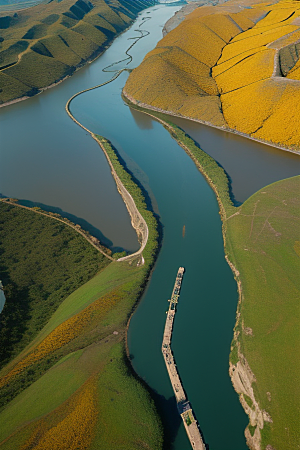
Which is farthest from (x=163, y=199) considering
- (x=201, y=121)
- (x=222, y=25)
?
(x=222, y=25)

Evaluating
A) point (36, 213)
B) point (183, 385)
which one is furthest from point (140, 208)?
point (183, 385)

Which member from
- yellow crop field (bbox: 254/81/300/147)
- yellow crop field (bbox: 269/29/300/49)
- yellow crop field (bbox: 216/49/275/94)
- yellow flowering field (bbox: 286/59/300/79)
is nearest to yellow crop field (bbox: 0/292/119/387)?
yellow crop field (bbox: 254/81/300/147)

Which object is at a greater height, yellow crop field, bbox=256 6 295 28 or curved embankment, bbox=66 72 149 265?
yellow crop field, bbox=256 6 295 28

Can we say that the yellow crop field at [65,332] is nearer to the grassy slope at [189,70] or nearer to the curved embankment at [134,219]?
the curved embankment at [134,219]

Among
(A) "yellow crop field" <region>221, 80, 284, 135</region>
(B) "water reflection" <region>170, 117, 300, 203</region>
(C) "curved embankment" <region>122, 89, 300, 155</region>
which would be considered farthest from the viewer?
(A) "yellow crop field" <region>221, 80, 284, 135</region>

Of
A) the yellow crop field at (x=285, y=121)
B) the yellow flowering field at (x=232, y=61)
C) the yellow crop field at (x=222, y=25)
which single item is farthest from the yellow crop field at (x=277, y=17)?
the yellow crop field at (x=285, y=121)

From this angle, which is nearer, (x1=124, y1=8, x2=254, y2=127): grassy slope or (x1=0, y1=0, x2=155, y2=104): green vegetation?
(x1=124, y1=8, x2=254, y2=127): grassy slope

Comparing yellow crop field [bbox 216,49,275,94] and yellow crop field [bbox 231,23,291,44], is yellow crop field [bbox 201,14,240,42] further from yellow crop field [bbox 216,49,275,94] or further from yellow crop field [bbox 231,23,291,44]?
yellow crop field [bbox 216,49,275,94]
